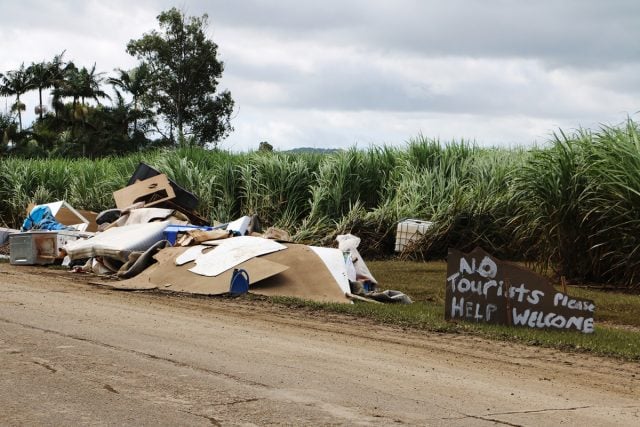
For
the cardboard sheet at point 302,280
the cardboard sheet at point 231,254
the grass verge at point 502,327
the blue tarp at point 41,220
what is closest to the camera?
the grass verge at point 502,327

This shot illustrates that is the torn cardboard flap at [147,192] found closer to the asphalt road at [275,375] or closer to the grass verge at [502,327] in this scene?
the grass verge at [502,327]

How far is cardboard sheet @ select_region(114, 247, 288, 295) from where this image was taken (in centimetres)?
1434

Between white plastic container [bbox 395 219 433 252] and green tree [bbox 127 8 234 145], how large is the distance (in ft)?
119

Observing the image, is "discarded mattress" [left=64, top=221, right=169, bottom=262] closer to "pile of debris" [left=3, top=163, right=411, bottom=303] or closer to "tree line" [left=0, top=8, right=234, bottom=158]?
"pile of debris" [left=3, top=163, right=411, bottom=303]

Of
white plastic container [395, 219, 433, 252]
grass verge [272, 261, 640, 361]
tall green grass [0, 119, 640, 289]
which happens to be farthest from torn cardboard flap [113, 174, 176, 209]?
grass verge [272, 261, 640, 361]

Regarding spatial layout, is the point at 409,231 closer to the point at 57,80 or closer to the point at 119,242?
the point at 119,242

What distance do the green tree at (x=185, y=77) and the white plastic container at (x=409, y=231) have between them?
3615 cm

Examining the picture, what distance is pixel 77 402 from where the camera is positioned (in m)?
6.70

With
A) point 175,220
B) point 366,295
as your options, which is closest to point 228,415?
point 366,295

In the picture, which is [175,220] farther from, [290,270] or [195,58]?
[195,58]

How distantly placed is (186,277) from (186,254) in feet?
2.94

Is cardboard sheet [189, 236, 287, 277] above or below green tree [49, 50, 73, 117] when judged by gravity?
below

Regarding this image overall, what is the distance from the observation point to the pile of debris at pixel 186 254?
563 inches

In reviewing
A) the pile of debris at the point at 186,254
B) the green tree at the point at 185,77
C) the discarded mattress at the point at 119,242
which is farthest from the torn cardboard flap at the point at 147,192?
the green tree at the point at 185,77
